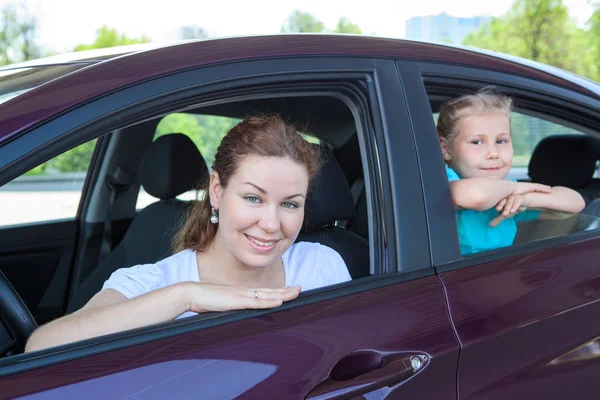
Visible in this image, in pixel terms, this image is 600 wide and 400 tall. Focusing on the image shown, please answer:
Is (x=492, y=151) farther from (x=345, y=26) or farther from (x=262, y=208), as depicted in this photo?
(x=345, y=26)

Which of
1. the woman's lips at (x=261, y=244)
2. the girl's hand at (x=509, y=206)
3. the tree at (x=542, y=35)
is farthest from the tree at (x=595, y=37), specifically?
the woman's lips at (x=261, y=244)

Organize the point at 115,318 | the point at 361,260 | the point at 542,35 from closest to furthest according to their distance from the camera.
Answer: the point at 115,318
the point at 361,260
the point at 542,35

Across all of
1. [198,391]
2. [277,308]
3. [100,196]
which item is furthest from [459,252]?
[100,196]

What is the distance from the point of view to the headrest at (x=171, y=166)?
2.69m

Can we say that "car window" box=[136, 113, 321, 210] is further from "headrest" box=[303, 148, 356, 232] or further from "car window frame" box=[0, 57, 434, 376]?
"car window frame" box=[0, 57, 434, 376]

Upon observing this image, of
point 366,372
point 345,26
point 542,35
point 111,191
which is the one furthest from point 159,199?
point 345,26

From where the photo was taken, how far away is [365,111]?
5.25ft

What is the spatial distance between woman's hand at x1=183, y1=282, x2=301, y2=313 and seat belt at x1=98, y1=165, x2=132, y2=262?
68.0 inches

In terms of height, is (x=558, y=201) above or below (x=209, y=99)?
below

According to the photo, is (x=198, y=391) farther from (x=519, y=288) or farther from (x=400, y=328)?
(x=519, y=288)

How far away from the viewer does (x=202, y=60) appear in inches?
53.6

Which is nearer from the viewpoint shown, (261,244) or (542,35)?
(261,244)

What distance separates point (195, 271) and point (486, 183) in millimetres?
754

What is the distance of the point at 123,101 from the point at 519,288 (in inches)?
37.9
